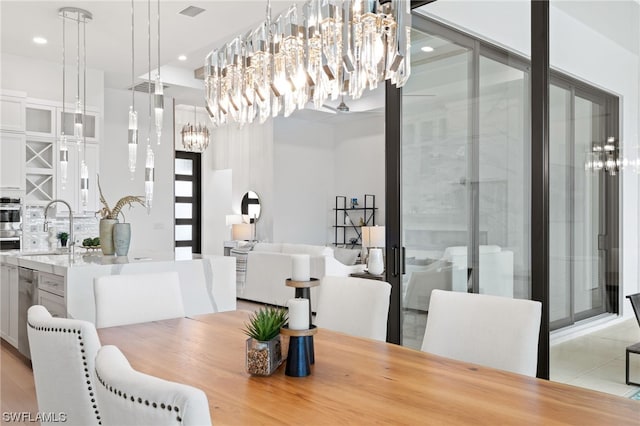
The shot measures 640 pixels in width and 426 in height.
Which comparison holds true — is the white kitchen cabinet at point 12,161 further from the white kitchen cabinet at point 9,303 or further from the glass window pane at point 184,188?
the glass window pane at point 184,188

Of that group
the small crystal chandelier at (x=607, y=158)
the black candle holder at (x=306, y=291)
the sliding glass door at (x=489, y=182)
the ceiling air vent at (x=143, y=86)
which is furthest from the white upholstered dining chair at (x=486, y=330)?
the ceiling air vent at (x=143, y=86)

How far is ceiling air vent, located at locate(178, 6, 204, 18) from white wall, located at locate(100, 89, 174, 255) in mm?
3254

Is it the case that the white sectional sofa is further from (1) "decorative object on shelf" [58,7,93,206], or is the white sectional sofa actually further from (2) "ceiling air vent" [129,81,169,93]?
(2) "ceiling air vent" [129,81,169,93]

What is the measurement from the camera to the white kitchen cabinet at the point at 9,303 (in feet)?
14.7

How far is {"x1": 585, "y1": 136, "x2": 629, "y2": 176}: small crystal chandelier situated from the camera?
262cm

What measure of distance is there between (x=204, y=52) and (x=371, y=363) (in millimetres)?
6169

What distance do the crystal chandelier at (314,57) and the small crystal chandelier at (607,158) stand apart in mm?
1177

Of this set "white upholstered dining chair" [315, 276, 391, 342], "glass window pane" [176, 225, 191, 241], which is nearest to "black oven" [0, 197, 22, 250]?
"white upholstered dining chair" [315, 276, 391, 342]

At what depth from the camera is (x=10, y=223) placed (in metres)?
5.84

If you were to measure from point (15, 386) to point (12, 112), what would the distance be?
133 inches

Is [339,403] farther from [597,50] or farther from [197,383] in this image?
[597,50]

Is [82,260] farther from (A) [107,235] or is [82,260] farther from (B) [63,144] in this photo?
(B) [63,144]

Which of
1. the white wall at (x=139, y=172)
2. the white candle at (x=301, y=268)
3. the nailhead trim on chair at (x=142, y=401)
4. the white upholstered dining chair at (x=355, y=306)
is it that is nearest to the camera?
the nailhead trim on chair at (x=142, y=401)

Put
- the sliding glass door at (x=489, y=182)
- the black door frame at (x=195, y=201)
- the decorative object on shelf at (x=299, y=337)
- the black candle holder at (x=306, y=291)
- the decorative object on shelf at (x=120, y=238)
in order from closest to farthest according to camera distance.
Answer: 1. the decorative object on shelf at (x=299, y=337)
2. the black candle holder at (x=306, y=291)
3. the sliding glass door at (x=489, y=182)
4. the decorative object on shelf at (x=120, y=238)
5. the black door frame at (x=195, y=201)
